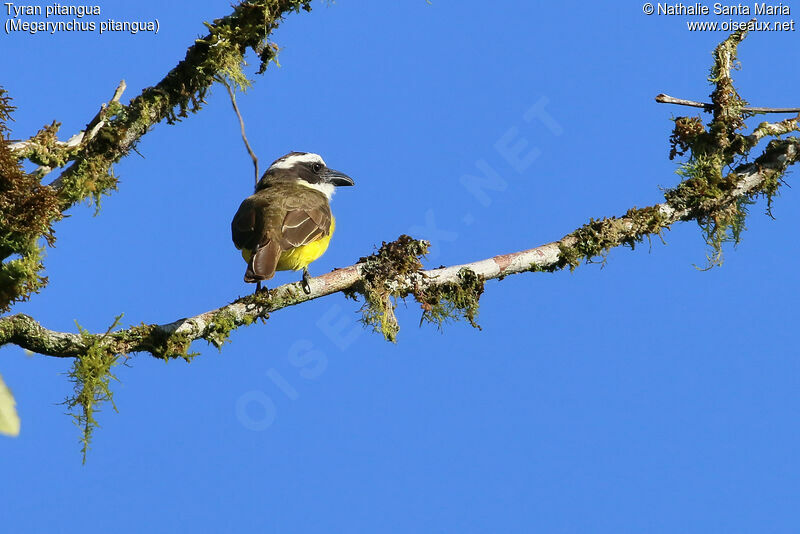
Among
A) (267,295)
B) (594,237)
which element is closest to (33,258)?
(267,295)

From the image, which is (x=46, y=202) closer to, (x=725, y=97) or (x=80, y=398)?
(x=80, y=398)

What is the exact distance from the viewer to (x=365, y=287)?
18.4ft

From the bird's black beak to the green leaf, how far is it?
5.93 meters

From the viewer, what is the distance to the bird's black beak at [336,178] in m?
8.15

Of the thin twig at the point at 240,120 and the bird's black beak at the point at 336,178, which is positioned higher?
the bird's black beak at the point at 336,178

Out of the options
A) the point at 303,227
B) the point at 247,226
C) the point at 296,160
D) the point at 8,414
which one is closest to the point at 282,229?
the point at 303,227

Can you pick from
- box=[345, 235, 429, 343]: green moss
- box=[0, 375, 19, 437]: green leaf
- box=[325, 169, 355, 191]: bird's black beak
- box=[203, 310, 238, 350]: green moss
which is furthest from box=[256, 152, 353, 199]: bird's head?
box=[0, 375, 19, 437]: green leaf

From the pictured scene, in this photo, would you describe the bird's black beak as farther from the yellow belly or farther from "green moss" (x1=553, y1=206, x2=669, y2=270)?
"green moss" (x1=553, y1=206, x2=669, y2=270)

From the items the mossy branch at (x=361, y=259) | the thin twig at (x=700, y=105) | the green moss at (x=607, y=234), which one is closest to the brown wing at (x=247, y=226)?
the mossy branch at (x=361, y=259)

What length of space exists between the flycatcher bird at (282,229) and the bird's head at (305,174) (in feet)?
1.36

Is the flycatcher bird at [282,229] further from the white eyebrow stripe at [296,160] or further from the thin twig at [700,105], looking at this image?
the thin twig at [700,105]

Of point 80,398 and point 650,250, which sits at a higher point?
point 650,250

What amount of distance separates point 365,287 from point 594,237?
1.68 m

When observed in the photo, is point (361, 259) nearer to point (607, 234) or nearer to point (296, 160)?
point (607, 234)
